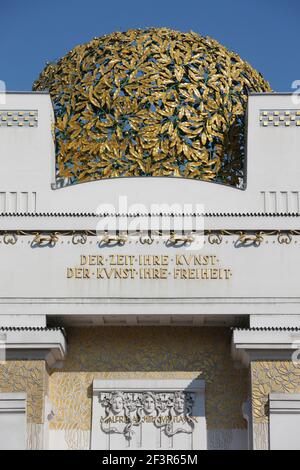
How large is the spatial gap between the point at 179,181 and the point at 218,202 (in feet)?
1.97

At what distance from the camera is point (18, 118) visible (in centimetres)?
1716

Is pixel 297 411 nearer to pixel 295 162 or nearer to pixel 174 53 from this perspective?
pixel 295 162

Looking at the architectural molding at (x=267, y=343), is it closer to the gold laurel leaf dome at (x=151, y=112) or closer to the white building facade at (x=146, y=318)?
the white building facade at (x=146, y=318)

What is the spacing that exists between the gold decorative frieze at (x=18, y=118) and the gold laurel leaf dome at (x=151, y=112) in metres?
0.50

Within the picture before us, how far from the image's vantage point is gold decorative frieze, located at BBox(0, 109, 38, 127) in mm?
17125

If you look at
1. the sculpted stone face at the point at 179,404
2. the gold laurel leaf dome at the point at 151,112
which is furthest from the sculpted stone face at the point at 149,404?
the gold laurel leaf dome at the point at 151,112

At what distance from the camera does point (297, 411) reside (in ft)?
48.8

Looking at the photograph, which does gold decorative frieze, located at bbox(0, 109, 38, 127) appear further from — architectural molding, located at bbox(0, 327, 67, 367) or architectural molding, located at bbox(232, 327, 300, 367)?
architectural molding, located at bbox(232, 327, 300, 367)

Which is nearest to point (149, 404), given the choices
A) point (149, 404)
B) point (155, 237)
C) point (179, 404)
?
point (149, 404)

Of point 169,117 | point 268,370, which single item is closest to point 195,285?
point 268,370

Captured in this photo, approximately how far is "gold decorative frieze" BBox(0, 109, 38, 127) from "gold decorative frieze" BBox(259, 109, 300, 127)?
310cm

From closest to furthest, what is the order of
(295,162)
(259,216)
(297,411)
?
1. (297,411)
2. (259,216)
3. (295,162)

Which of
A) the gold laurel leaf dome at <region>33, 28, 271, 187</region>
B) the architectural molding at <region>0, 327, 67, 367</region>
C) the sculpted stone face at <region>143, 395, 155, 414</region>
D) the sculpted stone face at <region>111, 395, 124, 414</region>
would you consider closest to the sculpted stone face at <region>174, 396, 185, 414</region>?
the sculpted stone face at <region>143, 395, 155, 414</region>

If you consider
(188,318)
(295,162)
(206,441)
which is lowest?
(206,441)
